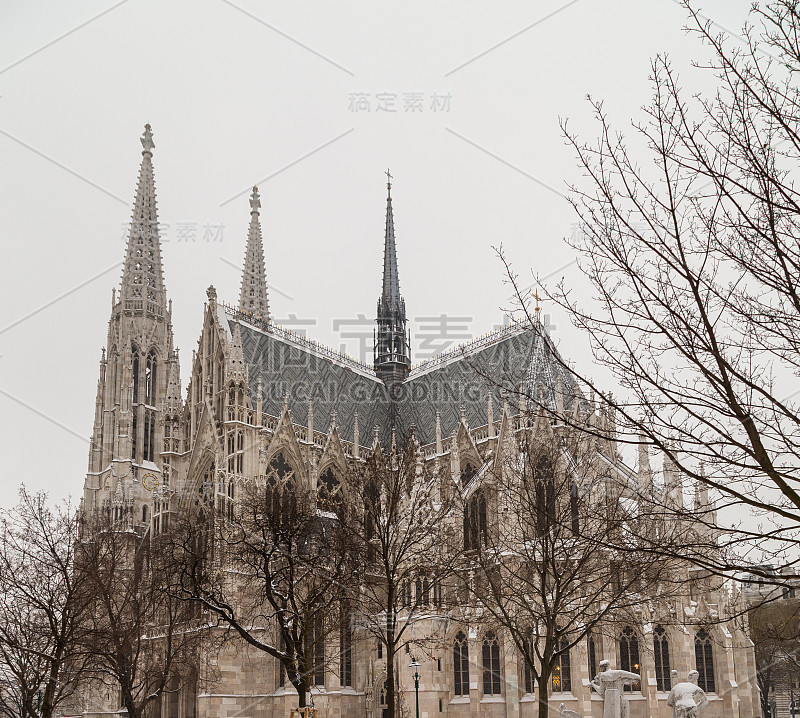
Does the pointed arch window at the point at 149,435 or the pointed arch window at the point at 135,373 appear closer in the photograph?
the pointed arch window at the point at 149,435

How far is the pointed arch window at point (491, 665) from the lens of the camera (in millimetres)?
42062

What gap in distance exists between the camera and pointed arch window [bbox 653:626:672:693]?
40875 mm

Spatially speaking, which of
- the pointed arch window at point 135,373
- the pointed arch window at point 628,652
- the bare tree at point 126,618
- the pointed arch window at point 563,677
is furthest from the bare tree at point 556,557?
the pointed arch window at point 135,373

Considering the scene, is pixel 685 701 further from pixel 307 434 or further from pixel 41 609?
pixel 307 434

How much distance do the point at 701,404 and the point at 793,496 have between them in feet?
3.99

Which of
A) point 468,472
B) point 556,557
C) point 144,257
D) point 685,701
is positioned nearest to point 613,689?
point 685,701

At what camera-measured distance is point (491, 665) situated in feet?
140

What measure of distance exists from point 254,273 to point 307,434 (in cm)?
2802

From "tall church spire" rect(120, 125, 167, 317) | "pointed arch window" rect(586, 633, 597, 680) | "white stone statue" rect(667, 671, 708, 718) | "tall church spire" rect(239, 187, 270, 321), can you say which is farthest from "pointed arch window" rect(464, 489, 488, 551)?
"tall church spire" rect(239, 187, 270, 321)

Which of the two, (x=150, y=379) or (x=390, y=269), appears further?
(x=390, y=269)

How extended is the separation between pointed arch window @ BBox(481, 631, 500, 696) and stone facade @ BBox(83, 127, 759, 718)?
41cm

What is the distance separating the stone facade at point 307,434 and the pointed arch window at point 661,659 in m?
0.31

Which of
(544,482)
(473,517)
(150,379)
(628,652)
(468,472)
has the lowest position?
(628,652)

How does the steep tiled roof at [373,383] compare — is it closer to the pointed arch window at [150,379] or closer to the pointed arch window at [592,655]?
the pointed arch window at [150,379]
